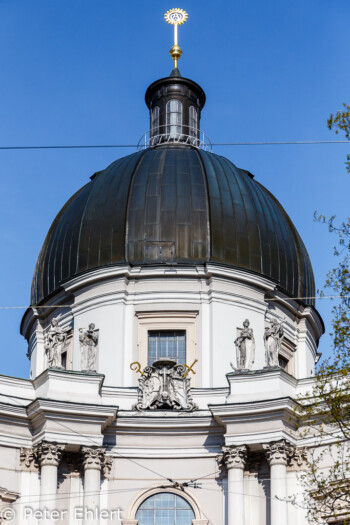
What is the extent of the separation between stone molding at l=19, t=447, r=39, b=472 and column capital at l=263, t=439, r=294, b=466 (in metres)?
6.16

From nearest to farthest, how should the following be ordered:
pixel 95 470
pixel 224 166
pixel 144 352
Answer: pixel 95 470 → pixel 144 352 → pixel 224 166

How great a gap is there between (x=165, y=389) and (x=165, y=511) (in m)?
3.41

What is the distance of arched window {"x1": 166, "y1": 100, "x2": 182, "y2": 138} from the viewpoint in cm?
4447

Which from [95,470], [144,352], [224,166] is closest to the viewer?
[95,470]

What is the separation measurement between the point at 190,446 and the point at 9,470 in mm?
5023

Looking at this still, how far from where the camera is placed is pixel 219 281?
3775 centimetres

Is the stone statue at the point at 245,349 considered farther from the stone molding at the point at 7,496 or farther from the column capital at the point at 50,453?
the stone molding at the point at 7,496

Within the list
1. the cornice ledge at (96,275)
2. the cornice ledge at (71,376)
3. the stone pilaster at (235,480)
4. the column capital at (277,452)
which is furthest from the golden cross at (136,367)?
the column capital at (277,452)

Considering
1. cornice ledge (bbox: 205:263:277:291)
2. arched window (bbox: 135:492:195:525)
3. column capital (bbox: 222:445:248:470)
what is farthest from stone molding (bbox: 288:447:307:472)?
cornice ledge (bbox: 205:263:277:291)

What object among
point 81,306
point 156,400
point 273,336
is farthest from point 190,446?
point 81,306

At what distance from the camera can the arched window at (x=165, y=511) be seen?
3388 centimetres

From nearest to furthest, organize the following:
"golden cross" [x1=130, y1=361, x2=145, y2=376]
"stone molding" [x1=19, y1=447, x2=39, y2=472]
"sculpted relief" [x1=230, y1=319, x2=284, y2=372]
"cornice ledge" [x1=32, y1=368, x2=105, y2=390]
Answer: "stone molding" [x1=19, y1=447, x2=39, y2=472], "cornice ledge" [x1=32, y1=368, x2=105, y2=390], "sculpted relief" [x1=230, y1=319, x2=284, y2=372], "golden cross" [x1=130, y1=361, x2=145, y2=376]

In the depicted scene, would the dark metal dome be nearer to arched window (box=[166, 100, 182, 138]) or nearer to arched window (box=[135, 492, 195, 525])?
arched window (box=[166, 100, 182, 138])

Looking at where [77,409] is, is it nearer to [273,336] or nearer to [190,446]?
[190,446]
